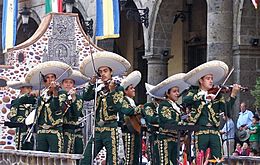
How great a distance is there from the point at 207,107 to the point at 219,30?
354 inches

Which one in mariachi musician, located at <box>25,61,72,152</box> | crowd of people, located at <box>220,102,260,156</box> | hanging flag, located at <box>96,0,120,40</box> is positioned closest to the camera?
mariachi musician, located at <box>25,61,72,152</box>

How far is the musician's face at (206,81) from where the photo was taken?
41.8ft

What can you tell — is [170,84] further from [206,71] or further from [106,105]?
[106,105]

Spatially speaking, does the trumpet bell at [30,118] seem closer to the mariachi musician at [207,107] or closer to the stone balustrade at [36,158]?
the stone balustrade at [36,158]

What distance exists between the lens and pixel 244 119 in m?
19.8

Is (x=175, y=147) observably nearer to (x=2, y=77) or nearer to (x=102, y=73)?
(x=102, y=73)

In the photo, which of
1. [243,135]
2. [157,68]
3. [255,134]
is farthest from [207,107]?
[157,68]

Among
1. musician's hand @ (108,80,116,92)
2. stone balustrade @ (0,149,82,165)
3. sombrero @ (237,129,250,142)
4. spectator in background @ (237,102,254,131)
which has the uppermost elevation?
musician's hand @ (108,80,116,92)

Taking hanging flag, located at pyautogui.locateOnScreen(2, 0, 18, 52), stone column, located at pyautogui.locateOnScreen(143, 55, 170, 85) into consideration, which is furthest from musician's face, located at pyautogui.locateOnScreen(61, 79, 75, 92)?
stone column, located at pyautogui.locateOnScreen(143, 55, 170, 85)

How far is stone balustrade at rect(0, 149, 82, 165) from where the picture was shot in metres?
11.6

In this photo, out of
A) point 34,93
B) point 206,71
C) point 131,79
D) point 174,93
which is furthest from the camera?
point 34,93

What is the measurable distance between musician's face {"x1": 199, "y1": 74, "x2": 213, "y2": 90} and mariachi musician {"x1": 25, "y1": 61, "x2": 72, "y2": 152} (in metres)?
2.08

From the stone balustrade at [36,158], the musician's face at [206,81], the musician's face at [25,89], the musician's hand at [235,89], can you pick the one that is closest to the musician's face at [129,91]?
the musician's face at [206,81]

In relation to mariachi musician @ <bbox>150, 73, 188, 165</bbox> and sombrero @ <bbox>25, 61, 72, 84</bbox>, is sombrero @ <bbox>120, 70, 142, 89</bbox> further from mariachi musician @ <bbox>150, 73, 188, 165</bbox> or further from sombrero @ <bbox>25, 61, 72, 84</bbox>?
sombrero @ <bbox>25, 61, 72, 84</bbox>
